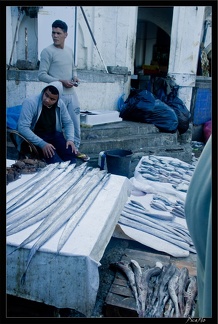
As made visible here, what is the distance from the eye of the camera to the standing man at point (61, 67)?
20.7 ft

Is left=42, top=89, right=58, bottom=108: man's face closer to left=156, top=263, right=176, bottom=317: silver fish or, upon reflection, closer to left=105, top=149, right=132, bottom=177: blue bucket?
left=105, top=149, right=132, bottom=177: blue bucket

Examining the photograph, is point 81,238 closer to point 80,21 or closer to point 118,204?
point 118,204

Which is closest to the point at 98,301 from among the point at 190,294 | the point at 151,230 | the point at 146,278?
the point at 146,278

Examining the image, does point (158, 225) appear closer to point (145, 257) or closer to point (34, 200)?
point (145, 257)

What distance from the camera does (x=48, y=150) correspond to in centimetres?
544

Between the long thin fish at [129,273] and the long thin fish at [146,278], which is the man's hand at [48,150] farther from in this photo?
the long thin fish at [146,278]

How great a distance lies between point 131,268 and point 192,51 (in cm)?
849

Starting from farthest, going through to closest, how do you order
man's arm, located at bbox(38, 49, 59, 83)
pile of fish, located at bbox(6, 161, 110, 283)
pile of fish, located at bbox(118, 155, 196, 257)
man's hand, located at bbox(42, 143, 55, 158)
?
1. man's arm, located at bbox(38, 49, 59, 83)
2. man's hand, located at bbox(42, 143, 55, 158)
3. pile of fish, located at bbox(118, 155, 196, 257)
4. pile of fish, located at bbox(6, 161, 110, 283)

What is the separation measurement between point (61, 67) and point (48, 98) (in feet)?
4.29

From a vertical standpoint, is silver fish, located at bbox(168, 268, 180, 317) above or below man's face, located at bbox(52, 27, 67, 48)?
below

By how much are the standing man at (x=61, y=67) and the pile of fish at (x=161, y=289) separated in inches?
130

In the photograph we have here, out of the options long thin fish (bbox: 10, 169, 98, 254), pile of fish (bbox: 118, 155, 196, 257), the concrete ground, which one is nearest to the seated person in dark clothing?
pile of fish (bbox: 118, 155, 196, 257)

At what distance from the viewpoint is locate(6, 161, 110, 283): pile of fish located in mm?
2605
